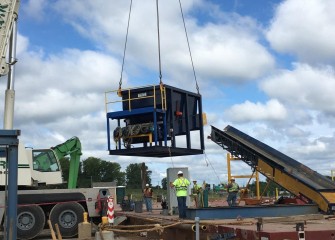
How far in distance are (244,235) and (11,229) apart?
161 inches

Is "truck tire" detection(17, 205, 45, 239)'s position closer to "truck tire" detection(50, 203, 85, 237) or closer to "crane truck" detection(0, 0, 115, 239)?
"crane truck" detection(0, 0, 115, 239)

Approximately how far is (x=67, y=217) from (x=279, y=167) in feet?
25.3

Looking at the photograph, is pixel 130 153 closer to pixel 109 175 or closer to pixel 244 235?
pixel 244 235

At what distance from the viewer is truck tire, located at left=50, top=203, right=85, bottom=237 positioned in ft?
52.7

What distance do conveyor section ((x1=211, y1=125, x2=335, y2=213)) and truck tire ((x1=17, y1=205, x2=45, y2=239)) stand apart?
787cm

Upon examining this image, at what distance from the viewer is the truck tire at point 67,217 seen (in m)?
16.1

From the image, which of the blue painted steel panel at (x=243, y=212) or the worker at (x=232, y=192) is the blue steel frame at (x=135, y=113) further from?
the worker at (x=232, y=192)

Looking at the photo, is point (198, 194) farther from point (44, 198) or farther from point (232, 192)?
point (44, 198)

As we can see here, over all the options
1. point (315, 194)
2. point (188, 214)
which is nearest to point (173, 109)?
point (188, 214)

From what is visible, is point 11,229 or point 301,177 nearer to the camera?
point 11,229

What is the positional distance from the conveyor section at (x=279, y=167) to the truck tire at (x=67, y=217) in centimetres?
667

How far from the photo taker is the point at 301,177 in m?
17.1

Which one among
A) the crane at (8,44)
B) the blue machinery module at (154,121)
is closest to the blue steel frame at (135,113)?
the blue machinery module at (154,121)

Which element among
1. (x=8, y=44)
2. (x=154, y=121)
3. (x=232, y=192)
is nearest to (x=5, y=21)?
(x=8, y=44)
